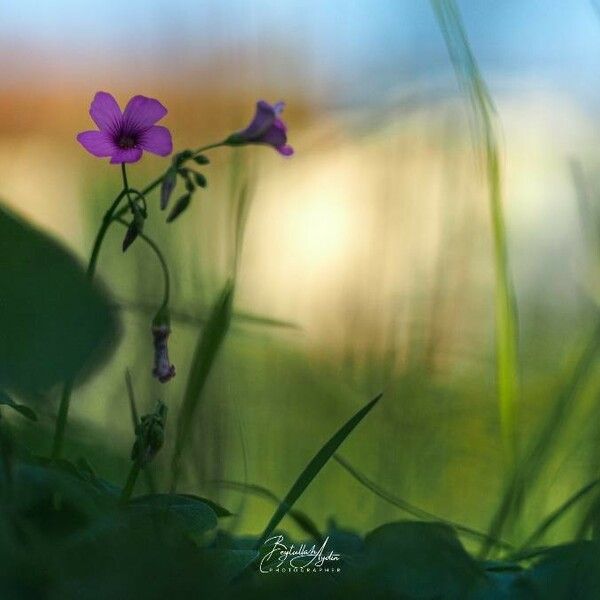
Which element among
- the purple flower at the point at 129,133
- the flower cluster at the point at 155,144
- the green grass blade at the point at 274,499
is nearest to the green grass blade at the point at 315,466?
the green grass blade at the point at 274,499

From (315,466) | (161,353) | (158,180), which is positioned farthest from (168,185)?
(315,466)

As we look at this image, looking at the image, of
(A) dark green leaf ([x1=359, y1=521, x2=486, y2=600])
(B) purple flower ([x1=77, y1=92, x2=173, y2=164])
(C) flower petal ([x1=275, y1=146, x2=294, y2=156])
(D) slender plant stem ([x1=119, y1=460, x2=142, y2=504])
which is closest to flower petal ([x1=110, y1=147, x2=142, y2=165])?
(B) purple flower ([x1=77, y1=92, x2=173, y2=164])

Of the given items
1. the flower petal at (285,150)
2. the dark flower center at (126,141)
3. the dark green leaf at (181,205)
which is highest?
the flower petal at (285,150)

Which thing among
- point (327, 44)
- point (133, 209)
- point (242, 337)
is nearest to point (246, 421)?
point (242, 337)

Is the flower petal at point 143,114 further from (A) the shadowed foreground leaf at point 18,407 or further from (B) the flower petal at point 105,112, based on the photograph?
(A) the shadowed foreground leaf at point 18,407

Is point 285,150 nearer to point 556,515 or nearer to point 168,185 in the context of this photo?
point 168,185
